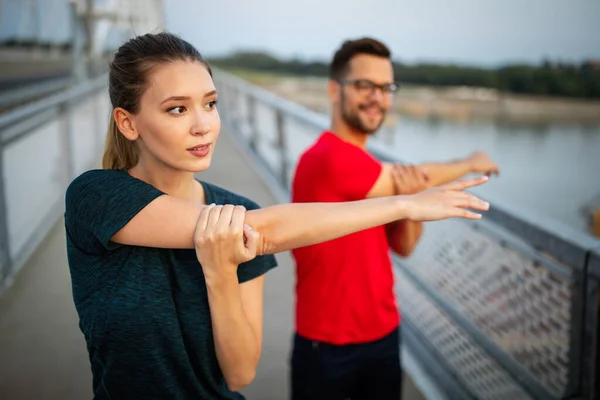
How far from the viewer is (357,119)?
1.55 metres

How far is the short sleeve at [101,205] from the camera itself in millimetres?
849

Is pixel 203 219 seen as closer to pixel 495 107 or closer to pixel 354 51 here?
pixel 354 51

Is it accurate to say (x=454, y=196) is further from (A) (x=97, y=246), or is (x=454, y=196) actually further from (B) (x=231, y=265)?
(A) (x=97, y=246)

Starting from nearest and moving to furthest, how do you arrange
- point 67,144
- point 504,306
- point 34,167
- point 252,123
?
point 504,306, point 34,167, point 67,144, point 252,123

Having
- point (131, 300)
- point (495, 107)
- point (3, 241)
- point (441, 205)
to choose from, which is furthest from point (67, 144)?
point (495, 107)

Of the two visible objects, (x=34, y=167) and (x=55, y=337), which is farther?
(x=34, y=167)

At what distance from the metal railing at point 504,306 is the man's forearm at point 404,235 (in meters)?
0.26

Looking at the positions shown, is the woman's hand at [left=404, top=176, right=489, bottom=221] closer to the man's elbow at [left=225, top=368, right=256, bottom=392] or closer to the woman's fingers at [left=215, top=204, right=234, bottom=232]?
the woman's fingers at [left=215, top=204, right=234, bottom=232]

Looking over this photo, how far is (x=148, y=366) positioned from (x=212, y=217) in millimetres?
288

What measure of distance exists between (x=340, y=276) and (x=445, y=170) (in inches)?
16.5

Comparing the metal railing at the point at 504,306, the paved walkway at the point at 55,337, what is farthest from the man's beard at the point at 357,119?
the paved walkway at the point at 55,337

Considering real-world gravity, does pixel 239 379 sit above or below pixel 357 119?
below

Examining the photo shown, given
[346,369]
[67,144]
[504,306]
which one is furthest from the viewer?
[67,144]

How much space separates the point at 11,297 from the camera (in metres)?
2.74
